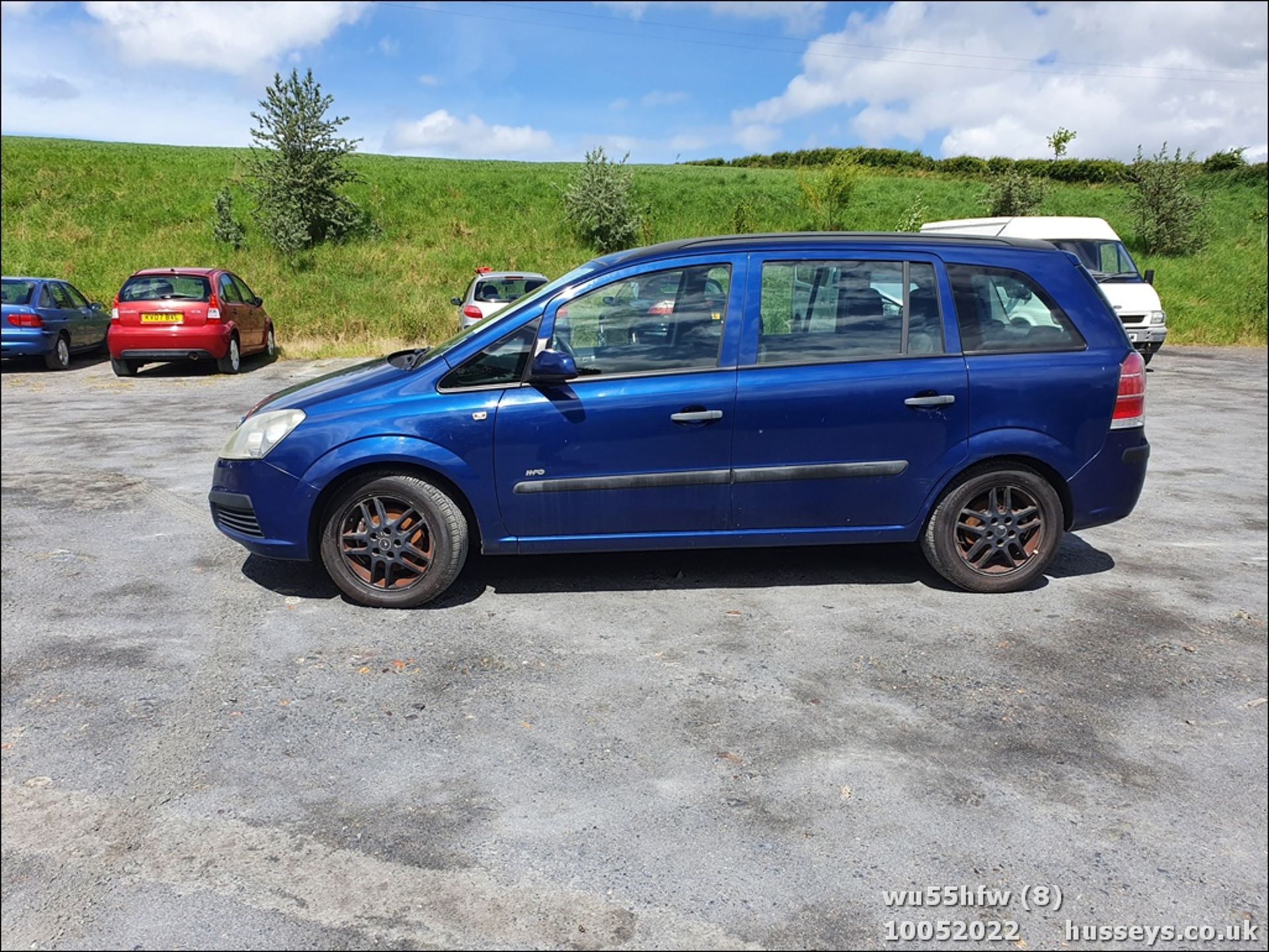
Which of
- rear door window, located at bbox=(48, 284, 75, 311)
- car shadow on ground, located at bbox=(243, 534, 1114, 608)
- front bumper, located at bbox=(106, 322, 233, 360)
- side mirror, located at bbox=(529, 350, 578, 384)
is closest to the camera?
side mirror, located at bbox=(529, 350, 578, 384)

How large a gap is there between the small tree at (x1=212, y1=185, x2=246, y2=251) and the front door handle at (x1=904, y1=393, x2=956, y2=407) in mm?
28002

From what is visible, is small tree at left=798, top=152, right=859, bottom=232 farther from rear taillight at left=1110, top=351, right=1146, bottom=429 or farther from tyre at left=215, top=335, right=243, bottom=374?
rear taillight at left=1110, top=351, right=1146, bottom=429

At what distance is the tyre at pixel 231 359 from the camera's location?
613 inches

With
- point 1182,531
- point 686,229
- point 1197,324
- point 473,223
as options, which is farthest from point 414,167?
point 1182,531

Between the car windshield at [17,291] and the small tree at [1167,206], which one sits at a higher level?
the small tree at [1167,206]

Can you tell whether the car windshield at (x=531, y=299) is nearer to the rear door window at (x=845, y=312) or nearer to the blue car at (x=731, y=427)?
the blue car at (x=731, y=427)

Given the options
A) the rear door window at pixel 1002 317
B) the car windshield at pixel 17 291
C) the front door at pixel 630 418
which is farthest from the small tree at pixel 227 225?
the rear door window at pixel 1002 317

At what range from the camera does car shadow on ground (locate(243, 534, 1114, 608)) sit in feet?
16.9

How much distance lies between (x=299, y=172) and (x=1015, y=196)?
2187cm

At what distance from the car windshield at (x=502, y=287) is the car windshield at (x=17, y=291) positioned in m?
7.23

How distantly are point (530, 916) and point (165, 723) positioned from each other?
5.82ft

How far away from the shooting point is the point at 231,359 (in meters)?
15.8

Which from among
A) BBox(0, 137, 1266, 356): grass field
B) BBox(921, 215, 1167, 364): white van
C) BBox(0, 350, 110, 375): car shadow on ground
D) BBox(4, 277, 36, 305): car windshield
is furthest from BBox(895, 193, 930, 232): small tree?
BBox(0, 350, 110, 375): car shadow on ground

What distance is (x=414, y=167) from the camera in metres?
41.1
